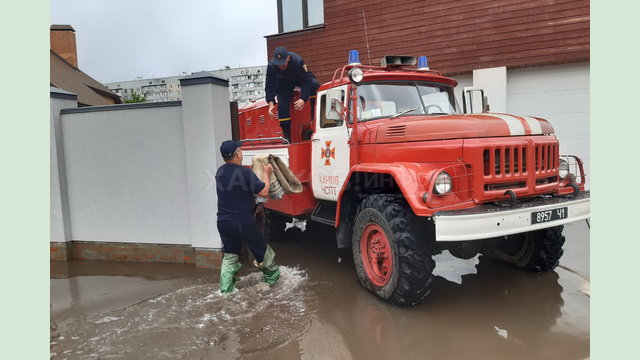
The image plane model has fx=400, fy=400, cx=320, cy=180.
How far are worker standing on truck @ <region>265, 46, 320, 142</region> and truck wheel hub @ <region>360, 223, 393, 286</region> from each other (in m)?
2.44

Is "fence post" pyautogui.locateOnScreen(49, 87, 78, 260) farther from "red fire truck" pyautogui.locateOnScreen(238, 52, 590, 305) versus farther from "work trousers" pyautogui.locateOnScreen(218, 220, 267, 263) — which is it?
"red fire truck" pyautogui.locateOnScreen(238, 52, 590, 305)

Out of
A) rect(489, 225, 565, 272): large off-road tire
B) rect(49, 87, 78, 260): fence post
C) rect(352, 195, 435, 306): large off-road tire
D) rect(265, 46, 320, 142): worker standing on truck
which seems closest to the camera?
rect(352, 195, 435, 306): large off-road tire

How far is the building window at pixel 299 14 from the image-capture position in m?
11.9

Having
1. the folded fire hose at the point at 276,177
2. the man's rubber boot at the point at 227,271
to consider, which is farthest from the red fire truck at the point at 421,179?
the man's rubber boot at the point at 227,271

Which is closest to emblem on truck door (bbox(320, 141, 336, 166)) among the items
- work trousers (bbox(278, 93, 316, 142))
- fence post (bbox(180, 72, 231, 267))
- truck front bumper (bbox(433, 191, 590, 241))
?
work trousers (bbox(278, 93, 316, 142))

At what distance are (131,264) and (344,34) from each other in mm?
8335

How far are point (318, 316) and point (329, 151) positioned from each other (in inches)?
83.5

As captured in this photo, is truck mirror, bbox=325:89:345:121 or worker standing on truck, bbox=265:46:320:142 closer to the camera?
truck mirror, bbox=325:89:345:121

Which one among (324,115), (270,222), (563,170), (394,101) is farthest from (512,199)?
(270,222)

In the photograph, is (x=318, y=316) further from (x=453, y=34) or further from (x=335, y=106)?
(x=453, y=34)

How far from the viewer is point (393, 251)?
4.07 m

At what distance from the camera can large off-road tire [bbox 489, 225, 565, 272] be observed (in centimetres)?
479

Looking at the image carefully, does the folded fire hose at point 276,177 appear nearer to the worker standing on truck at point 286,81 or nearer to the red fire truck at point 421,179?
the red fire truck at point 421,179

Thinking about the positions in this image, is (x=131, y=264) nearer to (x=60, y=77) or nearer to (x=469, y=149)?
(x=469, y=149)
